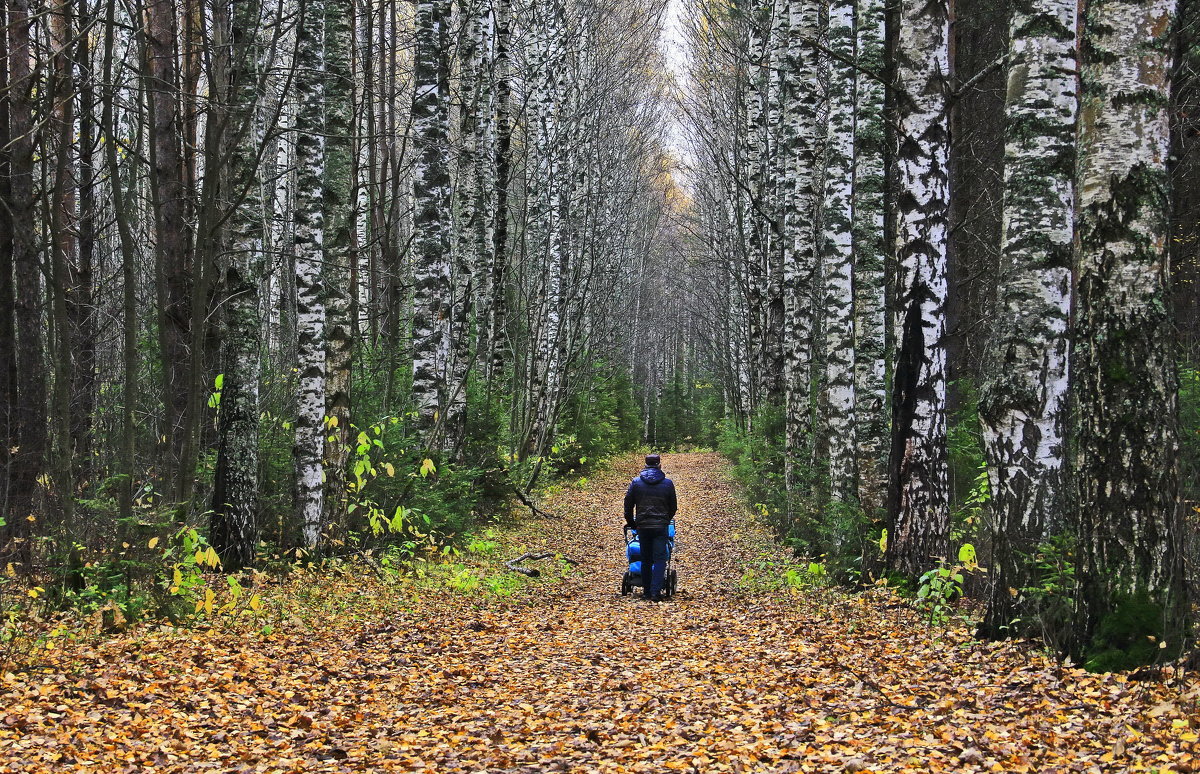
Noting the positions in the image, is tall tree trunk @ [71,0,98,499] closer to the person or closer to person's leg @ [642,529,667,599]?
the person

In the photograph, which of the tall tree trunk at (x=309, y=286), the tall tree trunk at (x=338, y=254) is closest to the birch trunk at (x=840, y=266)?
the tall tree trunk at (x=338, y=254)

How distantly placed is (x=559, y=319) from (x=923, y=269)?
45.6 ft

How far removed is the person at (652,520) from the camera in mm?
12074

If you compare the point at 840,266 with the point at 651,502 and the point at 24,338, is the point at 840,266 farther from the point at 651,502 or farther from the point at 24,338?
the point at 24,338

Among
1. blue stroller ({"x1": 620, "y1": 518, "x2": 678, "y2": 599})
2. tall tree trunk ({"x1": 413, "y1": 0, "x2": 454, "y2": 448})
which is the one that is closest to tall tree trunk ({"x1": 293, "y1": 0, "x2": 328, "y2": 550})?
tall tree trunk ({"x1": 413, "y1": 0, "x2": 454, "y2": 448})

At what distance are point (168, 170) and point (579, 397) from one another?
20.0m

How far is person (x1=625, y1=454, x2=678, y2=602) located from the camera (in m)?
12.1

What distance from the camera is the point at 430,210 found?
44.5ft

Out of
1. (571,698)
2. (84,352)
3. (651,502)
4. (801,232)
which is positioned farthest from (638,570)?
(84,352)

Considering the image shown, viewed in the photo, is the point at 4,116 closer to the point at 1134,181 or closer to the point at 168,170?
the point at 168,170

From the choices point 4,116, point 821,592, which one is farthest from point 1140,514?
point 4,116

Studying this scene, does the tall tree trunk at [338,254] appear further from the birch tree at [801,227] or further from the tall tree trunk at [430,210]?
the birch tree at [801,227]

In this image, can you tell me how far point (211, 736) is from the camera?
18.6 feet

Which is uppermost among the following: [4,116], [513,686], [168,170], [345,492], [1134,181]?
[4,116]
